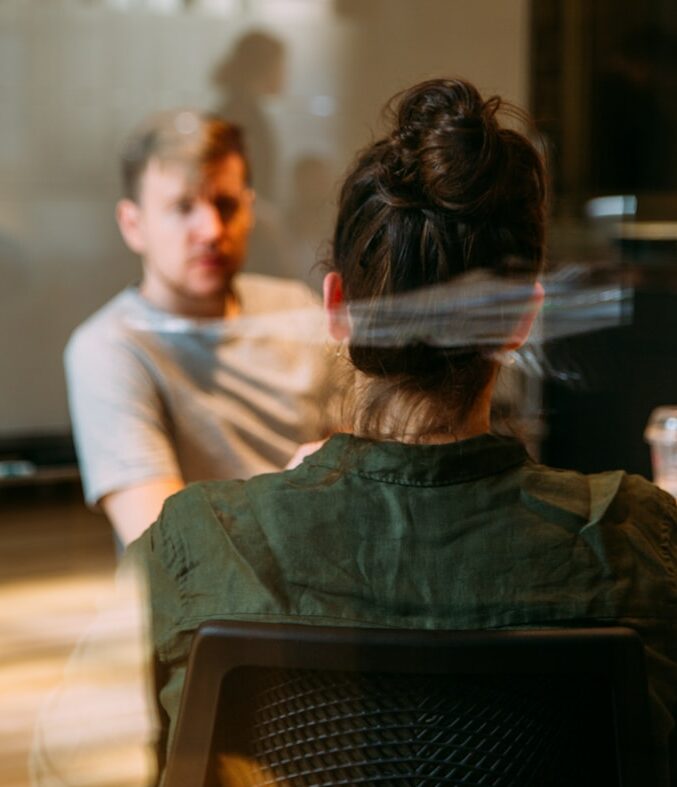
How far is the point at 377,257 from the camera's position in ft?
2.77

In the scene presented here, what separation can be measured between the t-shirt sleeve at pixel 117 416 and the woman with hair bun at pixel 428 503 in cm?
36

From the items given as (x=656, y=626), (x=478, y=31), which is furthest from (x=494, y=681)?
(x=478, y=31)

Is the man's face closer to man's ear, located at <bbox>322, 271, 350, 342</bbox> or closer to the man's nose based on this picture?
the man's nose

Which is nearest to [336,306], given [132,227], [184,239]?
[184,239]

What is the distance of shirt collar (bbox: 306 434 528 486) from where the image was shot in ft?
2.74

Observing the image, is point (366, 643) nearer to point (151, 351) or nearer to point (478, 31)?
point (151, 351)

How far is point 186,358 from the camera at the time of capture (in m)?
1.30

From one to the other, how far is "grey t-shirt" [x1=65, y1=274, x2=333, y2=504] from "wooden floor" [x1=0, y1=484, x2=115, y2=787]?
0.32 ft

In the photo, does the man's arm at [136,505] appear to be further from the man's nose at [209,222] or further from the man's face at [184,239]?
the man's nose at [209,222]

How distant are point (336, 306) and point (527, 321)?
7.4 inches

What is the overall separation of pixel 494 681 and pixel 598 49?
268cm

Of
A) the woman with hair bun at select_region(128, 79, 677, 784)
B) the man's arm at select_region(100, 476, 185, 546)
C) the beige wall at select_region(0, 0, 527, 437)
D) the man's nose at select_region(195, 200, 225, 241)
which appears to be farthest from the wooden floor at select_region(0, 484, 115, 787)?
the man's nose at select_region(195, 200, 225, 241)

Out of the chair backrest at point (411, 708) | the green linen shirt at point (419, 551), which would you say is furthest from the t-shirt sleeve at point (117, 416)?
the chair backrest at point (411, 708)

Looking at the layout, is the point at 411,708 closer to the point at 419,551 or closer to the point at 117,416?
the point at 419,551
